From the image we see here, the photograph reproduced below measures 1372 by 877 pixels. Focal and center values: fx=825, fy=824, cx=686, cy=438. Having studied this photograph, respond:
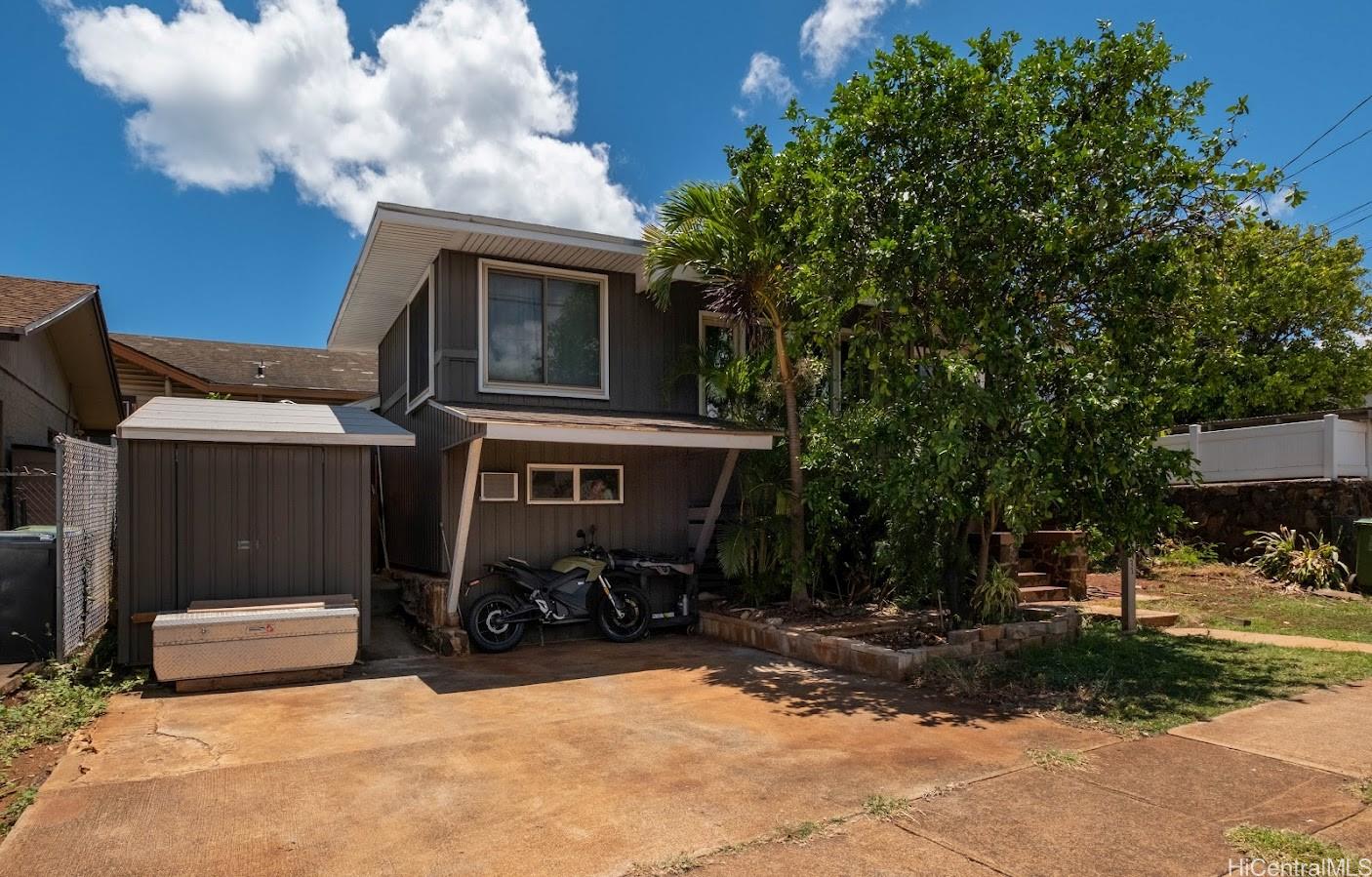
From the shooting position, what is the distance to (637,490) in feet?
32.5

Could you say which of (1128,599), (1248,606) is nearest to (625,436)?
(1128,599)

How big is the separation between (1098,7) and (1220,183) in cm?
288

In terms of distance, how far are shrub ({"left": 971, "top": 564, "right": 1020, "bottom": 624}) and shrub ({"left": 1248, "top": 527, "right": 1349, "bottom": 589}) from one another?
6.56m

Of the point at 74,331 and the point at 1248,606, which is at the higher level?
the point at 74,331

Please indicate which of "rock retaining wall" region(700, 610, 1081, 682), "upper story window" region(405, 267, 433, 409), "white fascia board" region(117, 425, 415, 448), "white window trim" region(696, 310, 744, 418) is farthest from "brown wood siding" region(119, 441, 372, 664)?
"white window trim" region(696, 310, 744, 418)

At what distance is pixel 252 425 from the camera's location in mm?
7727

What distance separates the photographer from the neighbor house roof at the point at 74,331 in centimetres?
868

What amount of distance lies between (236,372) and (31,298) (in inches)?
345

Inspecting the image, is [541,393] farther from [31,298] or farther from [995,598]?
[31,298]

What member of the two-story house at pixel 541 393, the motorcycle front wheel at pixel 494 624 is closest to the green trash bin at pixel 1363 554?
the two-story house at pixel 541 393

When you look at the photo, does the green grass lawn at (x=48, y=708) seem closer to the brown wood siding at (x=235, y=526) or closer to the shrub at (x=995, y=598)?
the brown wood siding at (x=235, y=526)

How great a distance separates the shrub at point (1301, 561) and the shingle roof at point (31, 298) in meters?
16.2

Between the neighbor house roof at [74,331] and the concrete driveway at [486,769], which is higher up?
the neighbor house roof at [74,331]

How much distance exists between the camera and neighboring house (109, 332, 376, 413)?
52.5 ft
